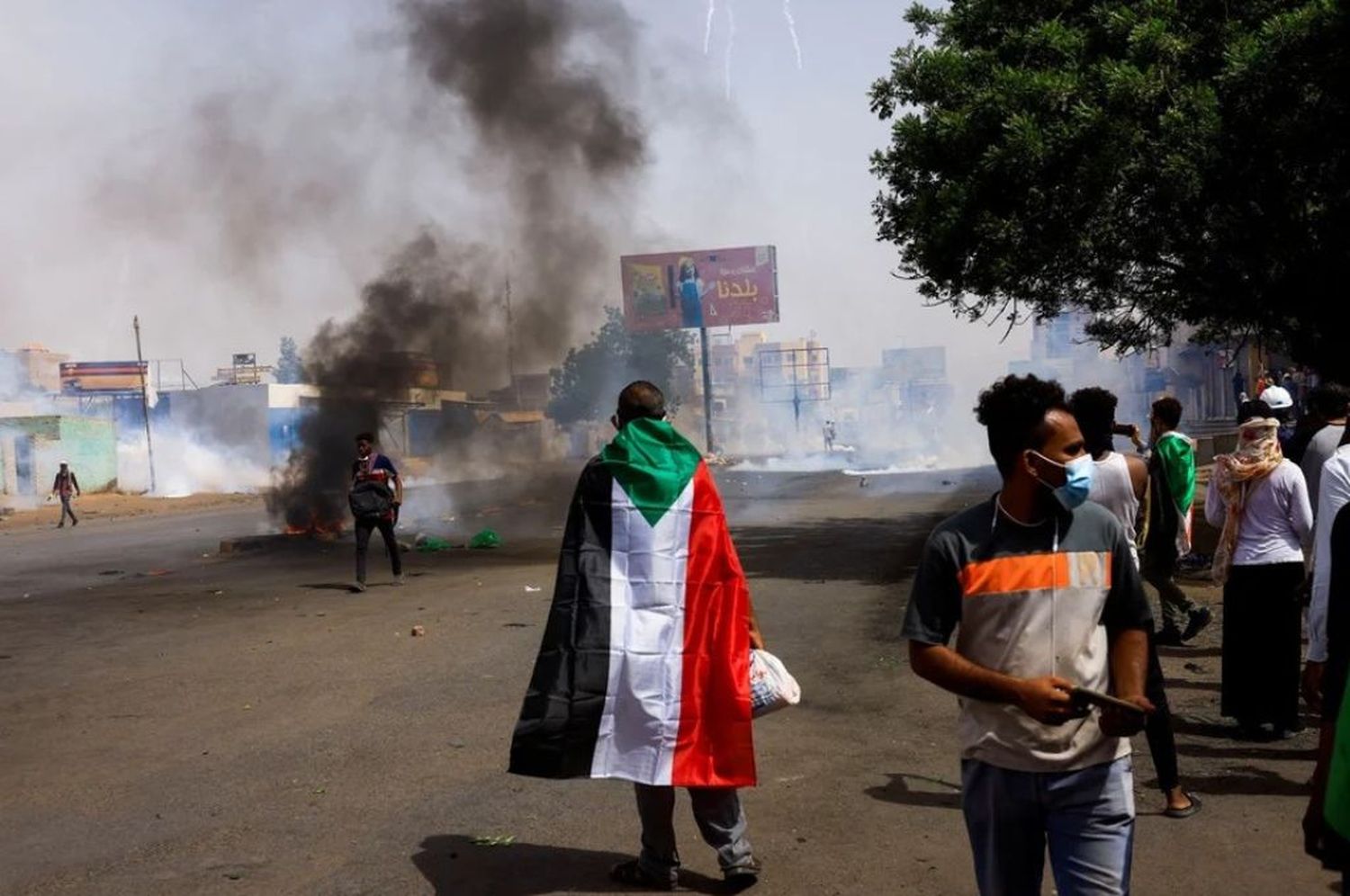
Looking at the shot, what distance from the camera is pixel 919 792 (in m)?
5.65

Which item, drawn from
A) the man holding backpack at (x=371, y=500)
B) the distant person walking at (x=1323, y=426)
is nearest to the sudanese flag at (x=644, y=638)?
the distant person walking at (x=1323, y=426)

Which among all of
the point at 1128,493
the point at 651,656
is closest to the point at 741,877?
Result: the point at 651,656

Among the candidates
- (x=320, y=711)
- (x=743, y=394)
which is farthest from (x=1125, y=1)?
(x=743, y=394)

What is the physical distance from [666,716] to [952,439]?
68.5 meters

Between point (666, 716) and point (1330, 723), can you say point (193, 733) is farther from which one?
point (1330, 723)

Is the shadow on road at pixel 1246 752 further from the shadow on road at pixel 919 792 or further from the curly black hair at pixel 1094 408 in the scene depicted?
the curly black hair at pixel 1094 408

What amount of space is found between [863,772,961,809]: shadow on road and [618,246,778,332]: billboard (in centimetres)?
5524

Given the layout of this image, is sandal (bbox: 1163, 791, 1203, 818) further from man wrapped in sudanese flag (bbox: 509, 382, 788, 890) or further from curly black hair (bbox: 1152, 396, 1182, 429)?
curly black hair (bbox: 1152, 396, 1182, 429)

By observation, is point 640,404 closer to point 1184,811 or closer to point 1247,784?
point 1184,811

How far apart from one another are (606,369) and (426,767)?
204ft

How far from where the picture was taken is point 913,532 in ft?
61.0

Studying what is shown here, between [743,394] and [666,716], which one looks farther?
[743,394]

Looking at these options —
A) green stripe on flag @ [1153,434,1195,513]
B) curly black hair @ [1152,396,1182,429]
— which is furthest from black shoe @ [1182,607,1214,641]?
curly black hair @ [1152,396,1182,429]

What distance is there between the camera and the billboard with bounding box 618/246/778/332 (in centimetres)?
6097
